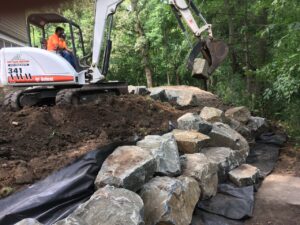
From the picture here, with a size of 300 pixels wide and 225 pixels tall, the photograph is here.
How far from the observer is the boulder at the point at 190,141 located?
5988 mm

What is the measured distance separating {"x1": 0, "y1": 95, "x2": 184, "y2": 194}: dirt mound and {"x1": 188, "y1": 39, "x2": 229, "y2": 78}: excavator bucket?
1060 mm

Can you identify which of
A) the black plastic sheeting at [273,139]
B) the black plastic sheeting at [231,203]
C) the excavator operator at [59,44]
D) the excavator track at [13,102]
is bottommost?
the black plastic sheeting at [231,203]

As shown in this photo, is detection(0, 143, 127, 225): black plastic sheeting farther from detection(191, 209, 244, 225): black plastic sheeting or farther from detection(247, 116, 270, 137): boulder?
detection(247, 116, 270, 137): boulder

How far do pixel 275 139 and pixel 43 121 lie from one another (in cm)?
451

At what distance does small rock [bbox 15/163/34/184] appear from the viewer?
4223 mm

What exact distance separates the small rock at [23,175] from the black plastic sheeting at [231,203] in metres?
2.03

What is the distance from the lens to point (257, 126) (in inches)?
337

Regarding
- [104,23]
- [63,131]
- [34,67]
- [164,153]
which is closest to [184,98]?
[104,23]

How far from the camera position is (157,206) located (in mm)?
4168

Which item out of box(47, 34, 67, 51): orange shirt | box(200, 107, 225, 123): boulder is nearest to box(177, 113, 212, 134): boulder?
box(200, 107, 225, 123): boulder

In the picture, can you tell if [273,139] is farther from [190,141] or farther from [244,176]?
[190,141]

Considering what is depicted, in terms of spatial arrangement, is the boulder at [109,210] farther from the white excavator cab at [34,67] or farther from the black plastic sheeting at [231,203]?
the white excavator cab at [34,67]

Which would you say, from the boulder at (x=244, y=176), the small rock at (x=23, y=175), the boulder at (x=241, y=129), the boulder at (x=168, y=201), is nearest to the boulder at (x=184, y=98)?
the boulder at (x=241, y=129)

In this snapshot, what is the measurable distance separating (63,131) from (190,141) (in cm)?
193
